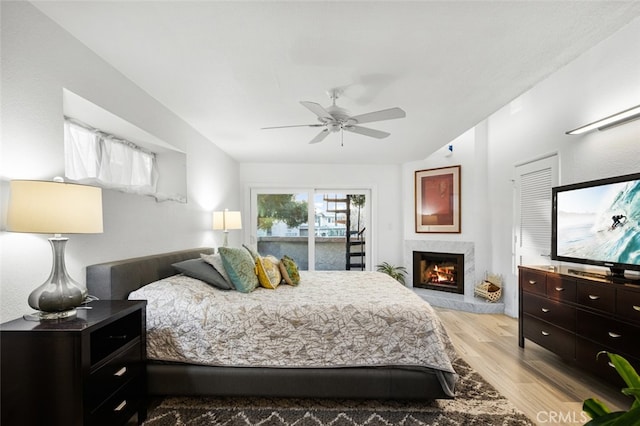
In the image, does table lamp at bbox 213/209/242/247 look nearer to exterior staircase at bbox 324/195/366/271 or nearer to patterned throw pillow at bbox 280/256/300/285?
patterned throw pillow at bbox 280/256/300/285

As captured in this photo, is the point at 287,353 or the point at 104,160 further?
the point at 104,160

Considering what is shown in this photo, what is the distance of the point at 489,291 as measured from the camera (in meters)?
4.29

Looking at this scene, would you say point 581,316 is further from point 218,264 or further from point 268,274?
point 218,264

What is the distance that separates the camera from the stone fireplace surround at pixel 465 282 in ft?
13.9

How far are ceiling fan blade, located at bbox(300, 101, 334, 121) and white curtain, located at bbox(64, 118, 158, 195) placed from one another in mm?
1549

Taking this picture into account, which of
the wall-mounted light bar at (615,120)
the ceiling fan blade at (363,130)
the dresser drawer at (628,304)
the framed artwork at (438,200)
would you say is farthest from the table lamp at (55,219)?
the framed artwork at (438,200)

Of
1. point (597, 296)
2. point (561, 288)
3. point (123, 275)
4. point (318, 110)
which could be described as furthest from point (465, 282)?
point (123, 275)

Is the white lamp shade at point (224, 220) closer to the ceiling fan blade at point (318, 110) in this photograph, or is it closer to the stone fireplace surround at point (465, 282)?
the ceiling fan blade at point (318, 110)

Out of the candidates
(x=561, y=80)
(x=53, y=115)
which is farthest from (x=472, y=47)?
(x=53, y=115)

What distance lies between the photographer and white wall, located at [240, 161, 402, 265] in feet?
17.9

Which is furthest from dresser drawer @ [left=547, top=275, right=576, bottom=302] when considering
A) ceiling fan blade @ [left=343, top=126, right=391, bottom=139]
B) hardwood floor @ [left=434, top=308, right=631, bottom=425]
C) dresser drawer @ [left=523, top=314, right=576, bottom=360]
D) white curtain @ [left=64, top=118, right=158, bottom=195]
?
white curtain @ [left=64, top=118, right=158, bottom=195]

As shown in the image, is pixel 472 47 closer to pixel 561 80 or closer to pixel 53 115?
pixel 561 80

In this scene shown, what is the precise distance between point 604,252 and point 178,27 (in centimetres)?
335

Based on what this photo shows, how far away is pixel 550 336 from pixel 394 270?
9.38 ft
